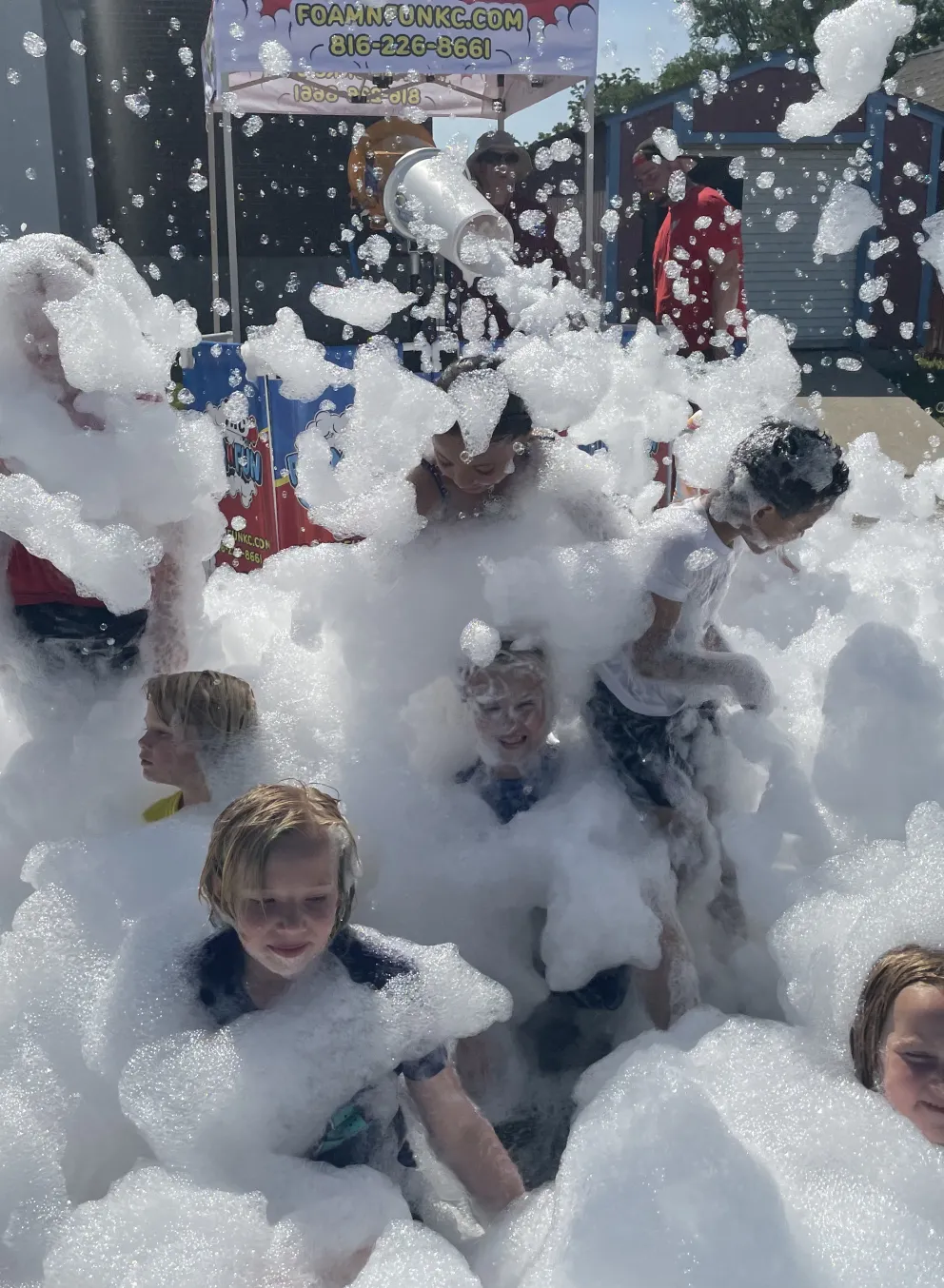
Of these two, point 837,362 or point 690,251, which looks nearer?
point 690,251

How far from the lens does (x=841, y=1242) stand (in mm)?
1376

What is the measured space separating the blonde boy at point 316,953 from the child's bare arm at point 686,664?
674mm

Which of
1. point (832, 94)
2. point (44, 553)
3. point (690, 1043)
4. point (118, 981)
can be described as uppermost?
point (832, 94)

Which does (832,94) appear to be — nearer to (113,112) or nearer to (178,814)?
(178,814)

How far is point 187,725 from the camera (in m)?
1.95

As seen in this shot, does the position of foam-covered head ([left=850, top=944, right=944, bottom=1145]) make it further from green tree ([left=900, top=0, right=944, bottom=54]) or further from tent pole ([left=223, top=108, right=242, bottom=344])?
green tree ([left=900, top=0, right=944, bottom=54])

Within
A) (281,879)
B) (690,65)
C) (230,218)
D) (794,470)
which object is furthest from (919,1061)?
(690,65)

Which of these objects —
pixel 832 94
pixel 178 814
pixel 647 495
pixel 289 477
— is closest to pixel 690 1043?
pixel 178 814

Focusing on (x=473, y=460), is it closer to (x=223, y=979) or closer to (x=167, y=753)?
(x=167, y=753)

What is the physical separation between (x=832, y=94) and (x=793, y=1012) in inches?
76.7

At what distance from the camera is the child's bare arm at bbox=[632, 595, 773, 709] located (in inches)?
78.0

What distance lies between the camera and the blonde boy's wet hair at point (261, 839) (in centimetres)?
145

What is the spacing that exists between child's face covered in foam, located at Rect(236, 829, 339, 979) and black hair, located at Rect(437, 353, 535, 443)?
0.88 meters

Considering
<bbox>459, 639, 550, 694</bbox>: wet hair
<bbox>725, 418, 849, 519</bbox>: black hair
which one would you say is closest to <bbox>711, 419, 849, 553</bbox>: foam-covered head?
<bbox>725, 418, 849, 519</bbox>: black hair
